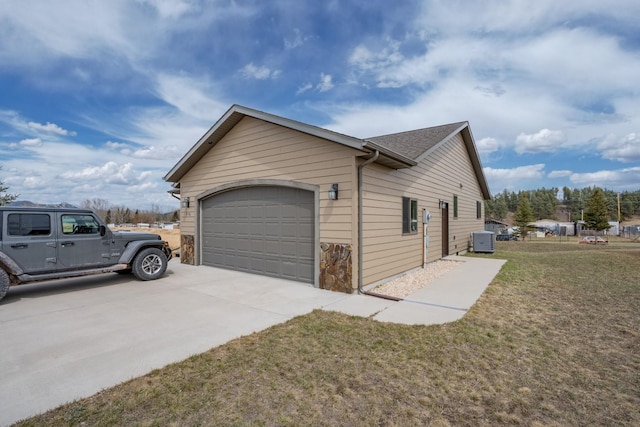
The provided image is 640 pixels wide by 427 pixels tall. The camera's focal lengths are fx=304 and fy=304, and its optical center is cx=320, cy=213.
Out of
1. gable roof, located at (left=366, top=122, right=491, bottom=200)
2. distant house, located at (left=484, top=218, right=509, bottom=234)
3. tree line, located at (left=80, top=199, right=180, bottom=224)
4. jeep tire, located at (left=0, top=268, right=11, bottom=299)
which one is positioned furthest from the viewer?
tree line, located at (left=80, top=199, right=180, bottom=224)

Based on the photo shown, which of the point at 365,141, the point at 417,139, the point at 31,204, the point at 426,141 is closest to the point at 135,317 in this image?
the point at 31,204

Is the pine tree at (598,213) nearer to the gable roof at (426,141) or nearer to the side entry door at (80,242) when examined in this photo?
the gable roof at (426,141)

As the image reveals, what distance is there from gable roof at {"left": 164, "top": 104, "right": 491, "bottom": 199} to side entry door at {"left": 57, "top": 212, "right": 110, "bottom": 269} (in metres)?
3.55

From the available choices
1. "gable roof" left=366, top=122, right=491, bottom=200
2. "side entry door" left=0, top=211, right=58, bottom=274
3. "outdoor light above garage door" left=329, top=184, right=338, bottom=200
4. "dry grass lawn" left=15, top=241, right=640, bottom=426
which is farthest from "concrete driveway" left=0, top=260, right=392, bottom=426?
"gable roof" left=366, top=122, right=491, bottom=200

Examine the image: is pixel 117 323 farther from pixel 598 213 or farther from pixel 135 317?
pixel 598 213

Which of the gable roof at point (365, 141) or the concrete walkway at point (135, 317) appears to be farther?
the gable roof at point (365, 141)

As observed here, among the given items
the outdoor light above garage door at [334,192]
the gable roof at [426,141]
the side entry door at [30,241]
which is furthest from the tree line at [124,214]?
the outdoor light above garage door at [334,192]

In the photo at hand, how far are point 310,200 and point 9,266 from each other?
19.0ft

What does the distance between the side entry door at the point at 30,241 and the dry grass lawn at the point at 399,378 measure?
15.5 ft

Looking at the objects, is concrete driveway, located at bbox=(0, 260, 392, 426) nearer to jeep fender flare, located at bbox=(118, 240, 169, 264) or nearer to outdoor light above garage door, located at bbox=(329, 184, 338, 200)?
jeep fender flare, located at bbox=(118, 240, 169, 264)

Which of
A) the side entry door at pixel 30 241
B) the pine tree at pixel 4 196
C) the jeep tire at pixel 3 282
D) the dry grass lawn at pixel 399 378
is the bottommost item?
the dry grass lawn at pixel 399 378

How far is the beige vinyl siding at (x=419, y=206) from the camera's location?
6.74 m

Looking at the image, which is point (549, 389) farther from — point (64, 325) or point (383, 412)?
point (64, 325)

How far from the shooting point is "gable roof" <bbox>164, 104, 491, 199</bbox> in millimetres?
6168
